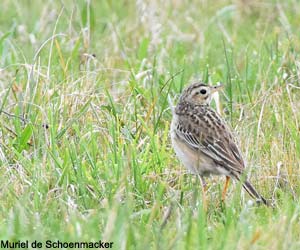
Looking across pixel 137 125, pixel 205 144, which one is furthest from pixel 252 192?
pixel 137 125

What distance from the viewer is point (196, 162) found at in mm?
7000

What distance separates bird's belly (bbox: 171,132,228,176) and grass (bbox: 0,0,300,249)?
13 centimetres

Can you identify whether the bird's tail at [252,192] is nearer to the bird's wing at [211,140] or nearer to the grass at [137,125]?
the grass at [137,125]

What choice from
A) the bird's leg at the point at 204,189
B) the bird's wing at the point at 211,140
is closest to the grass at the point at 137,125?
the bird's leg at the point at 204,189

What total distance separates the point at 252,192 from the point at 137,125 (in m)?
1.67

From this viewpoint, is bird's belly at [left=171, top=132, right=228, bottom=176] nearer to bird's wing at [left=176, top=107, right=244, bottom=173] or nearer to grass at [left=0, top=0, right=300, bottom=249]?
bird's wing at [left=176, top=107, right=244, bottom=173]

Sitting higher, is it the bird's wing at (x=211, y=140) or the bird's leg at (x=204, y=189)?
the bird's wing at (x=211, y=140)

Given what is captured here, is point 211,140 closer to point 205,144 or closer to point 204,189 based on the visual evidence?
point 205,144

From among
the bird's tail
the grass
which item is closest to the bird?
the bird's tail

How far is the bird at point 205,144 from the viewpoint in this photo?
6812mm

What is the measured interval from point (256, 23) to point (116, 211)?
6.46m

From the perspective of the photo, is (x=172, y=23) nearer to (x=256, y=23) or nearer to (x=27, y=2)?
(x=256, y=23)

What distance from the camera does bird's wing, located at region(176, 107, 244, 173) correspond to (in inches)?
271

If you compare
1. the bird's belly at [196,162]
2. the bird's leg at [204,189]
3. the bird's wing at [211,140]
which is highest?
the bird's wing at [211,140]
